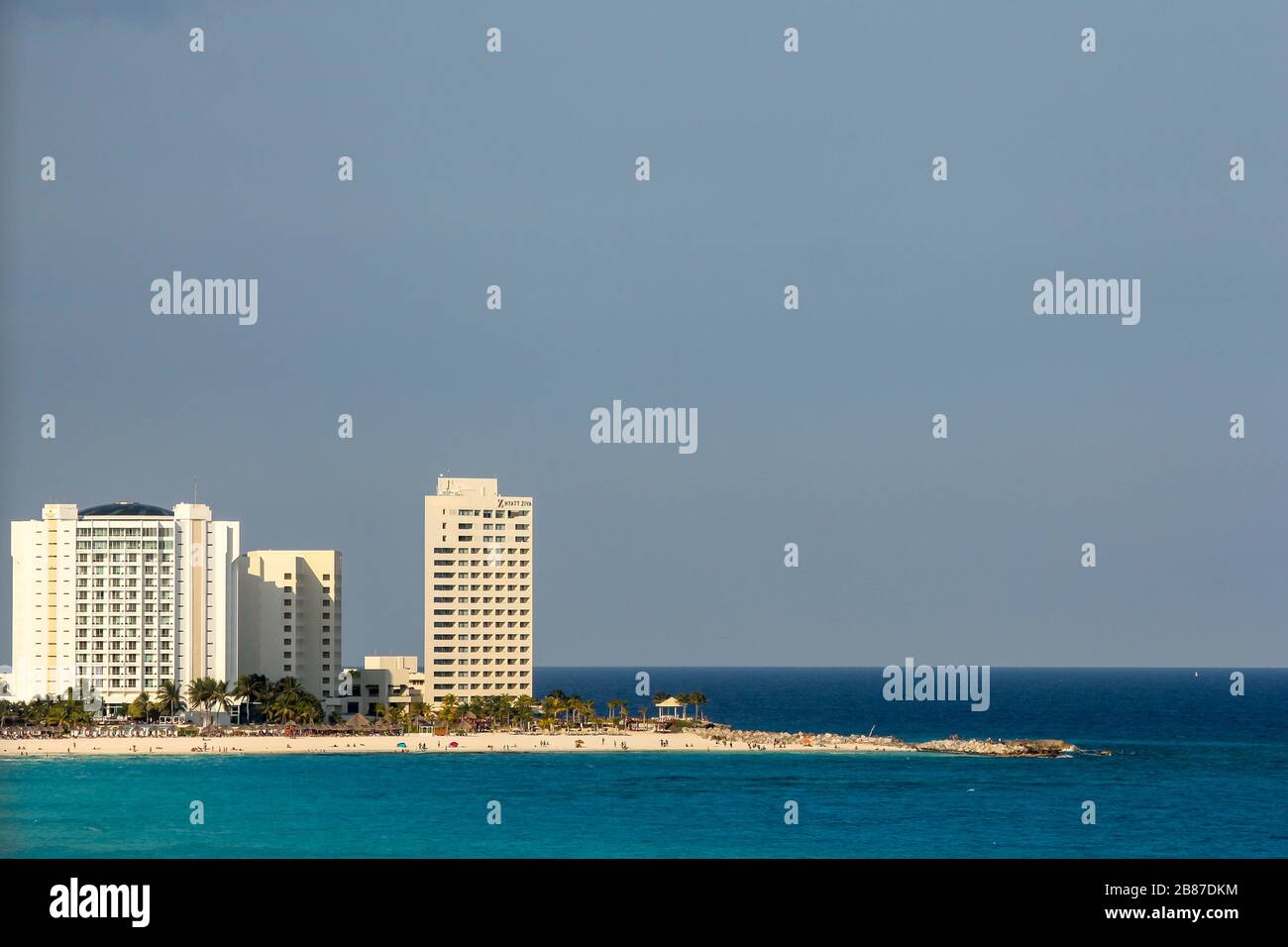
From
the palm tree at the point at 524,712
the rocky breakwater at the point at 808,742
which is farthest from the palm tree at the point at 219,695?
the rocky breakwater at the point at 808,742

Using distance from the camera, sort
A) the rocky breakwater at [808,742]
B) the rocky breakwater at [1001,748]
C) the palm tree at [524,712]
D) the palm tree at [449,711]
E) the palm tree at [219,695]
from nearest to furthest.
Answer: the rocky breakwater at [1001,748] < the palm tree at [219,695] < the rocky breakwater at [808,742] < the palm tree at [449,711] < the palm tree at [524,712]

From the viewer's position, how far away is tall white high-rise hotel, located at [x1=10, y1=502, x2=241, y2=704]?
137 meters

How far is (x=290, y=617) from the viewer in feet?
489

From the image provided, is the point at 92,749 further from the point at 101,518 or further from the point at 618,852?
the point at 618,852

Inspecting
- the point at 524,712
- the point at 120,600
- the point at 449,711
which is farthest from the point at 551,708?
the point at 120,600

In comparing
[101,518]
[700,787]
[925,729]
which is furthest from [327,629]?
[925,729]

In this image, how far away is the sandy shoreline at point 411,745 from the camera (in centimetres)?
12569

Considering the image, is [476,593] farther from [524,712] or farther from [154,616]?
[154,616]

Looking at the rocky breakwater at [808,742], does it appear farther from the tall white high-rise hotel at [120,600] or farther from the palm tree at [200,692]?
the tall white high-rise hotel at [120,600]

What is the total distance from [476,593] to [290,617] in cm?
1689

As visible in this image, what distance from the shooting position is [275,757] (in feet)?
410

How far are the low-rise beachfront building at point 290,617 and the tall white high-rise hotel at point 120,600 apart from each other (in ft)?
25.6
